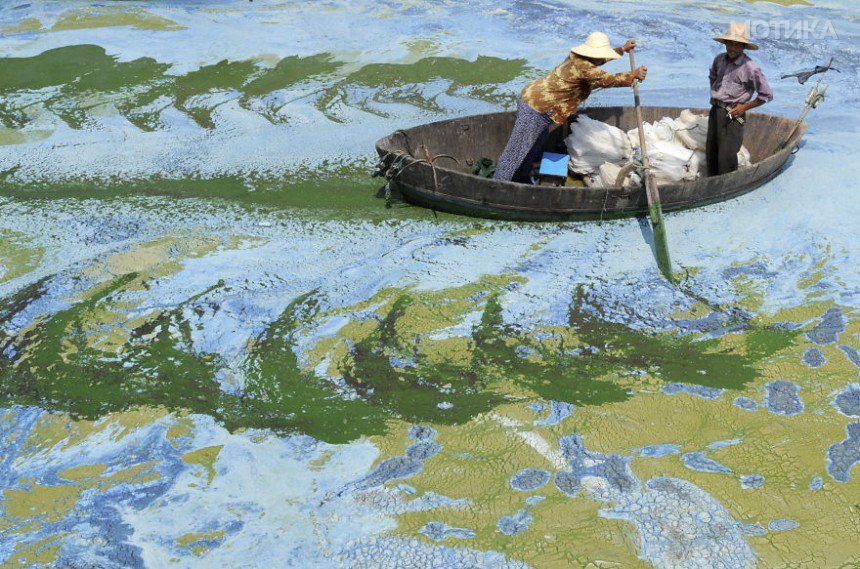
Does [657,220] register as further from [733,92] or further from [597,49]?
[597,49]

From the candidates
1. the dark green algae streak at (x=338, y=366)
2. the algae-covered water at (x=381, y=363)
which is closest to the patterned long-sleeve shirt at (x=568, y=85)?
the algae-covered water at (x=381, y=363)

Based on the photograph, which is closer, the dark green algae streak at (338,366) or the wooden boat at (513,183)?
the dark green algae streak at (338,366)

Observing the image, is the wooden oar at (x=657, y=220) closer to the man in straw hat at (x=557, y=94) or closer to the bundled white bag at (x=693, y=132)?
the man in straw hat at (x=557, y=94)

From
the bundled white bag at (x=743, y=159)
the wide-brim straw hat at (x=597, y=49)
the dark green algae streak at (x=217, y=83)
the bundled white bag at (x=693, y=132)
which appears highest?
the wide-brim straw hat at (x=597, y=49)

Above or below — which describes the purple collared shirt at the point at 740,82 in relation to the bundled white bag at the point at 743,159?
above

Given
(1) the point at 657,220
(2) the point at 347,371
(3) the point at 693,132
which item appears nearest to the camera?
(2) the point at 347,371

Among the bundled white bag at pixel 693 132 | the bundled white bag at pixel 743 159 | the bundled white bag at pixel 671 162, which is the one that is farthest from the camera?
the bundled white bag at pixel 743 159

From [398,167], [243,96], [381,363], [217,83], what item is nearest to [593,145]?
[398,167]
